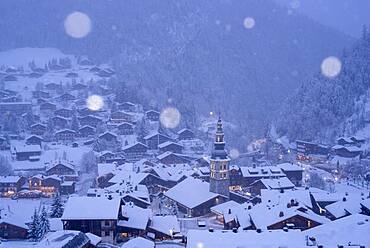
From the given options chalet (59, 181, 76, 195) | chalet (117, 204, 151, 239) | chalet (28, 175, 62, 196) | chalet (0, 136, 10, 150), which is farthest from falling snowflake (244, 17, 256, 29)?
chalet (117, 204, 151, 239)

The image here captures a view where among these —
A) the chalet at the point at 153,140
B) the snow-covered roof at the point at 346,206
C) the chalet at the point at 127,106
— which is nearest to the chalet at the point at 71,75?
the chalet at the point at 127,106

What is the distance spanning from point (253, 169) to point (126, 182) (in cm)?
1525

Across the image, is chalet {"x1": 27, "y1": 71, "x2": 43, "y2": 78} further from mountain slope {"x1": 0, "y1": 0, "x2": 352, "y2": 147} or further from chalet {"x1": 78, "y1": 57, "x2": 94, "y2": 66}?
mountain slope {"x1": 0, "y1": 0, "x2": 352, "y2": 147}

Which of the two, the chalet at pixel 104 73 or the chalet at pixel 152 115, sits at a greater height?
the chalet at pixel 104 73

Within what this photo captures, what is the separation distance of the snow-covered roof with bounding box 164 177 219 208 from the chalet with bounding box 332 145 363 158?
3273 centimetres

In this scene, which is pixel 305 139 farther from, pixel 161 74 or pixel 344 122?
pixel 161 74

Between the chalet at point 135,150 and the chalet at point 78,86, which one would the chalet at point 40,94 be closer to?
the chalet at point 78,86

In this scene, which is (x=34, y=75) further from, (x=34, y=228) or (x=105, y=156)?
(x=34, y=228)

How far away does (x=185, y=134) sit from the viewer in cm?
8969

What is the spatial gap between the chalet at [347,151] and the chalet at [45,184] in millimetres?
42554

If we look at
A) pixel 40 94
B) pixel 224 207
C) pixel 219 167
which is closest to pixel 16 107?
pixel 40 94

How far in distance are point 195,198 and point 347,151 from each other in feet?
117

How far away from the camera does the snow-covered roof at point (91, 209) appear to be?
125 feet

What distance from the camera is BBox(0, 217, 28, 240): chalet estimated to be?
43406mm
